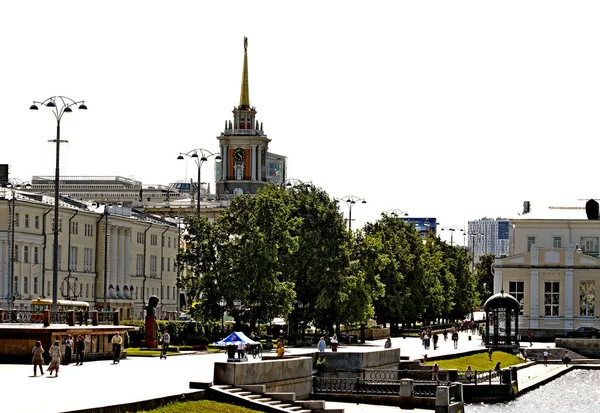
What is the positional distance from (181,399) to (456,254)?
146 metres

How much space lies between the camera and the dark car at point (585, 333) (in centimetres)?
12925

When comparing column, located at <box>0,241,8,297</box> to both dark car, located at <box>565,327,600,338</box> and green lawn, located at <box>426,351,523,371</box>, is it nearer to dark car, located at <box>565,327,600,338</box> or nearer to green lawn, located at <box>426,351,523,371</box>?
green lawn, located at <box>426,351,523,371</box>

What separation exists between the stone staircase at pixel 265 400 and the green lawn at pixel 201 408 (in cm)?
54

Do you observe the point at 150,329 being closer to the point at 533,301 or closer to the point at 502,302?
the point at 502,302

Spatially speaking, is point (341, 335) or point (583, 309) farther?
point (583, 309)

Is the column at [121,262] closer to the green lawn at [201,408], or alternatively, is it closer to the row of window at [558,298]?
the row of window at [558,298]

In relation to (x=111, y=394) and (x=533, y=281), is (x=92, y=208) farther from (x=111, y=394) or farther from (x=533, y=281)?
(x=111, y=394)

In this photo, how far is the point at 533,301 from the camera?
135750 mm

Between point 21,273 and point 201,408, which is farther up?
point 21,273

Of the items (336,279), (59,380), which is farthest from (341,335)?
(59,380)

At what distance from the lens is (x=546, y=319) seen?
444 feet

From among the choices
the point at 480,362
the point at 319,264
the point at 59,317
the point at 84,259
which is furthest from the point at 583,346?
the point at 59,317

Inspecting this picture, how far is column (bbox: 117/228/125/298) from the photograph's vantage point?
426ft

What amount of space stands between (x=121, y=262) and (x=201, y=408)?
293 ft
